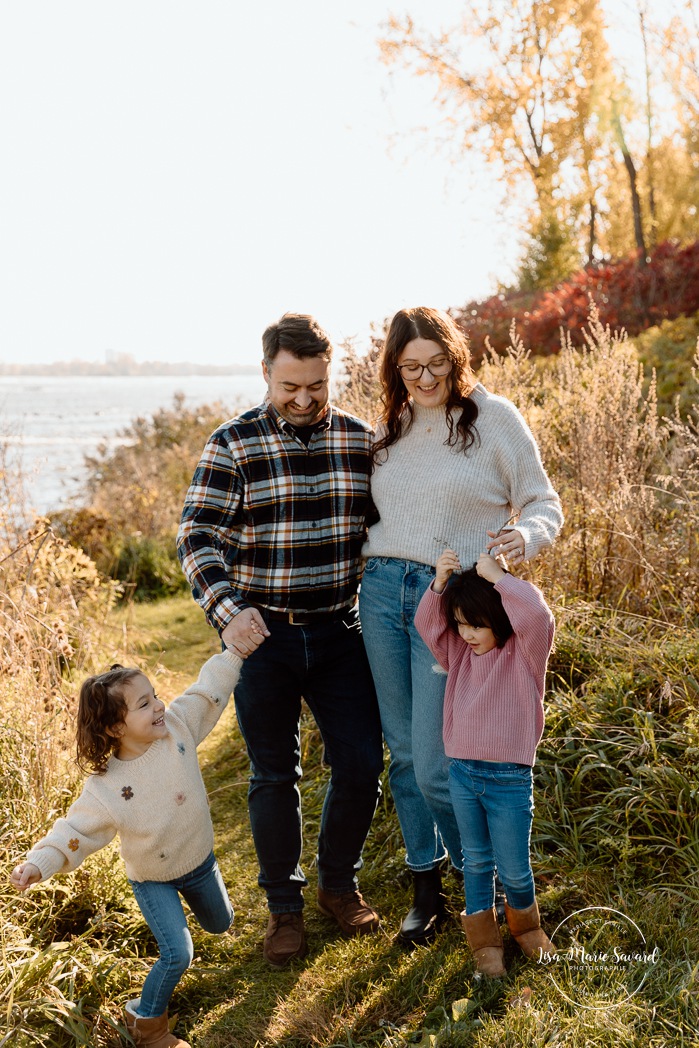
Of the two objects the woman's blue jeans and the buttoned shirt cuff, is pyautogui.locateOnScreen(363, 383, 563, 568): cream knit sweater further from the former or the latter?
the buttoned shirt cuff

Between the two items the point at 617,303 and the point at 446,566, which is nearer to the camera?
the point at 446,566

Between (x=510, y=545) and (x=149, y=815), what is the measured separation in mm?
1298

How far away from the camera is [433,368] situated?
9.24ft

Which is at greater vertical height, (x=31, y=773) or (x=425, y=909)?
(x=31, y=773)

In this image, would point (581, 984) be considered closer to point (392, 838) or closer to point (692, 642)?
point (392, 838)

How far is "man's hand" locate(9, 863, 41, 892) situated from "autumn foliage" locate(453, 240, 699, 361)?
850 centimetres

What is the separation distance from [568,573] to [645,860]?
1.46 m

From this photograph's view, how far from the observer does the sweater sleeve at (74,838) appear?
97.6 inches

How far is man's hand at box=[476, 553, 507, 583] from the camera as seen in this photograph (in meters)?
2.64

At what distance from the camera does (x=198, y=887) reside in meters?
2.82

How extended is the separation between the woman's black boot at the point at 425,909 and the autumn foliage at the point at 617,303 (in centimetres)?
773

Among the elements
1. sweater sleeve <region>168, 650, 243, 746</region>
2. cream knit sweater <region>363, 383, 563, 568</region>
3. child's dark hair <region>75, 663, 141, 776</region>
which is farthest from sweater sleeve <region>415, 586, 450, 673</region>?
child's dark hair <region>75, 663, 141, 776</region>

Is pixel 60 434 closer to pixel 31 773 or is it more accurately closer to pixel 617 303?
pixel 617 303

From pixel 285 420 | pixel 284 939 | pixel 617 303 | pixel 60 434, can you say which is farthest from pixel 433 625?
pixel 60 434
